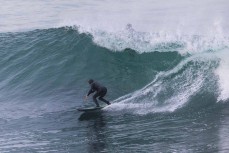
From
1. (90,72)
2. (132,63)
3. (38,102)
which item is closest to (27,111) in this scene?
(38,102)

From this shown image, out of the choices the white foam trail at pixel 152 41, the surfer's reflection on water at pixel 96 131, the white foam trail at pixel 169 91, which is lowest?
the surfer's reflection on water at pixel 96 131

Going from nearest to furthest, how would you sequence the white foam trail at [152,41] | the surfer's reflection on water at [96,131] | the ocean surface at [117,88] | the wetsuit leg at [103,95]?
1. the surfer's reflection on water at [96,131]
2. the ocean surface at [117,88]
3. the wetsuit leg at [103,95]
4. the white foam trail at [152,41]

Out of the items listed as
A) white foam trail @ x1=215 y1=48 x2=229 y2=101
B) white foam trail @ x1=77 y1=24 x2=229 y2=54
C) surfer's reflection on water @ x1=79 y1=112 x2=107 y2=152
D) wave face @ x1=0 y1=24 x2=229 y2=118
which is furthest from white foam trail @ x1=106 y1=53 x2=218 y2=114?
white foam trail @ x1=77 y1=24 x2=229 y2=54

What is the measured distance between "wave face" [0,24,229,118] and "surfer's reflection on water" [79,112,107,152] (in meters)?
1.19

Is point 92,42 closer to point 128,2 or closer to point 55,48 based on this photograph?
point 55,48

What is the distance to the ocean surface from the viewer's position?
58.6ft

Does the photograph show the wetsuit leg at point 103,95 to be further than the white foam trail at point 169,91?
Yes

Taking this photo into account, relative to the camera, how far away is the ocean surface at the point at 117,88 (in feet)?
58.6

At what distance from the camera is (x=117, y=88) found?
25594 millimetres

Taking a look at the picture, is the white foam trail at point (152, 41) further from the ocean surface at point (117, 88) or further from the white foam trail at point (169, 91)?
the white foam trail at point (169, 91)

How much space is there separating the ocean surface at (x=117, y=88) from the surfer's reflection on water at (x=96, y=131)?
41 millimetres

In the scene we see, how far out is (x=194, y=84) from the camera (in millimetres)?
23312

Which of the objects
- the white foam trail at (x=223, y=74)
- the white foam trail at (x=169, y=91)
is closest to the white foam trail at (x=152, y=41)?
the white foam trail at (x=169, y=91)

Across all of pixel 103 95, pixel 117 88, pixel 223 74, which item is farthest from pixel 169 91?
pixel 117 88
